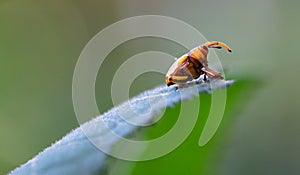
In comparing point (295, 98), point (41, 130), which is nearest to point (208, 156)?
point (295, 98)

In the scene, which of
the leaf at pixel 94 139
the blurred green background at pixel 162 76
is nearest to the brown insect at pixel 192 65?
the blurred green background at pixel 162 76

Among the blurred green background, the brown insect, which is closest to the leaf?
the blurred green background

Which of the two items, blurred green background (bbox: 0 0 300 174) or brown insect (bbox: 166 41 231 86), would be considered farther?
brown insect (bbox: 166 41 231 86)

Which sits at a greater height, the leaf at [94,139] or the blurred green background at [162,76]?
the blurred green background at [162,76]

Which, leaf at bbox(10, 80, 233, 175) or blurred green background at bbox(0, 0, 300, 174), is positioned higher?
blurred green background at bbox(0, 0, 300, 174)

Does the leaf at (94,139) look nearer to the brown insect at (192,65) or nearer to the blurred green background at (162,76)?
the blurred green background at (162,76)

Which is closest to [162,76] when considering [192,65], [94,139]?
[192,65]

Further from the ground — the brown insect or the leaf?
the brown insect

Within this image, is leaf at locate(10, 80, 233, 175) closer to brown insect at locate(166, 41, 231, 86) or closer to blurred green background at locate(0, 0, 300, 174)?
blurred green background at locate(0, 0, 300, 174)

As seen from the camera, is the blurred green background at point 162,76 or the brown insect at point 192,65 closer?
the blurred green background at point 162,76
